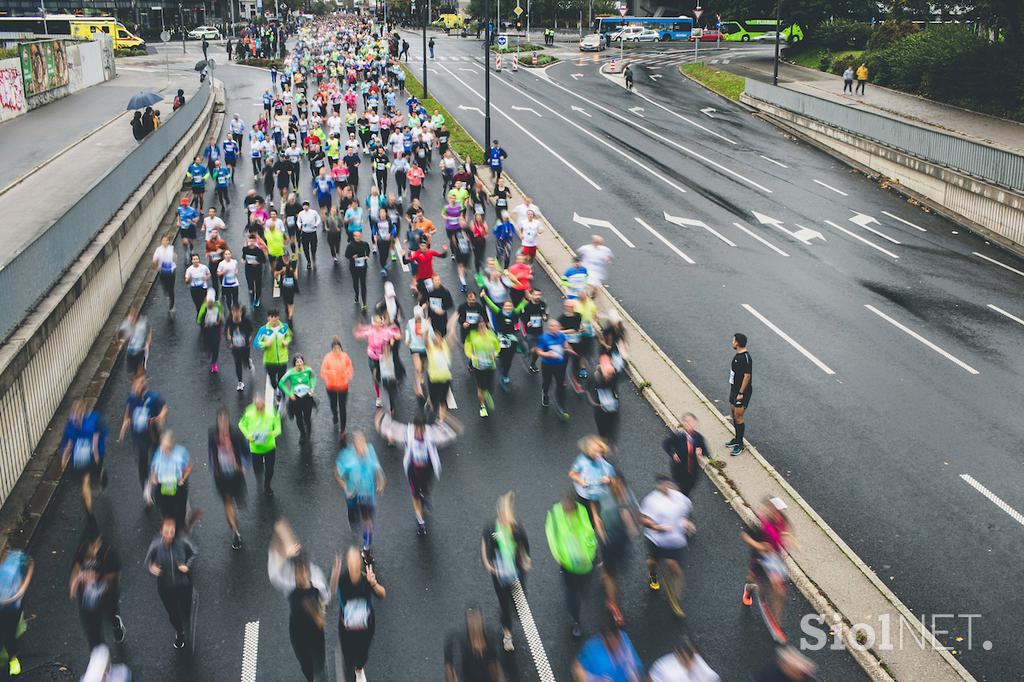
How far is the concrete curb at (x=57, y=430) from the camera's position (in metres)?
11.0

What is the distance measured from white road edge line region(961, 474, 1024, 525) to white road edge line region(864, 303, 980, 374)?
4223 mm

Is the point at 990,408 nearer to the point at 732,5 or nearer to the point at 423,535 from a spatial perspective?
the point at 423,535

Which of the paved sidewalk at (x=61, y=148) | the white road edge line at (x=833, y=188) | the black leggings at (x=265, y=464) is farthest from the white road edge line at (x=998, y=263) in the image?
the paved sidewalk at (x=61, y=148)

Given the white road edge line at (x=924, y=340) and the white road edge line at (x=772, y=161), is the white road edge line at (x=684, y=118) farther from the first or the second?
the white road edge line at (x=924, y=340)

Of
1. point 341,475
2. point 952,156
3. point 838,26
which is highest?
point 838,26

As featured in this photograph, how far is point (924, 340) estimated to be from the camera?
17562 millimetres

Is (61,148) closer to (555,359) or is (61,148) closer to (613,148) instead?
(613,148)

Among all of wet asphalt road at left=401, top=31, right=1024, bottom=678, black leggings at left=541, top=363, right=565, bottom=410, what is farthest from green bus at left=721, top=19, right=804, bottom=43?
black leggings at left=541, top=363, right=565, bottom=410

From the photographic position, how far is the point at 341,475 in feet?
33.7

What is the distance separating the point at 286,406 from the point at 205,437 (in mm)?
1277

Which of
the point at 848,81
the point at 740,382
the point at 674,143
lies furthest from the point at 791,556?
the point at 848,81

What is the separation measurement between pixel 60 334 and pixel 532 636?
919cm

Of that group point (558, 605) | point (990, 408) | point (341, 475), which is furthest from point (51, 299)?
point (990, 408)

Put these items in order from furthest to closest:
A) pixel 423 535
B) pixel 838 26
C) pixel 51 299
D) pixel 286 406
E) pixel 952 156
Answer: pixel 838 26, pixel 952 156, pixel 51 299, pixel 286 406, pixel 423 535
